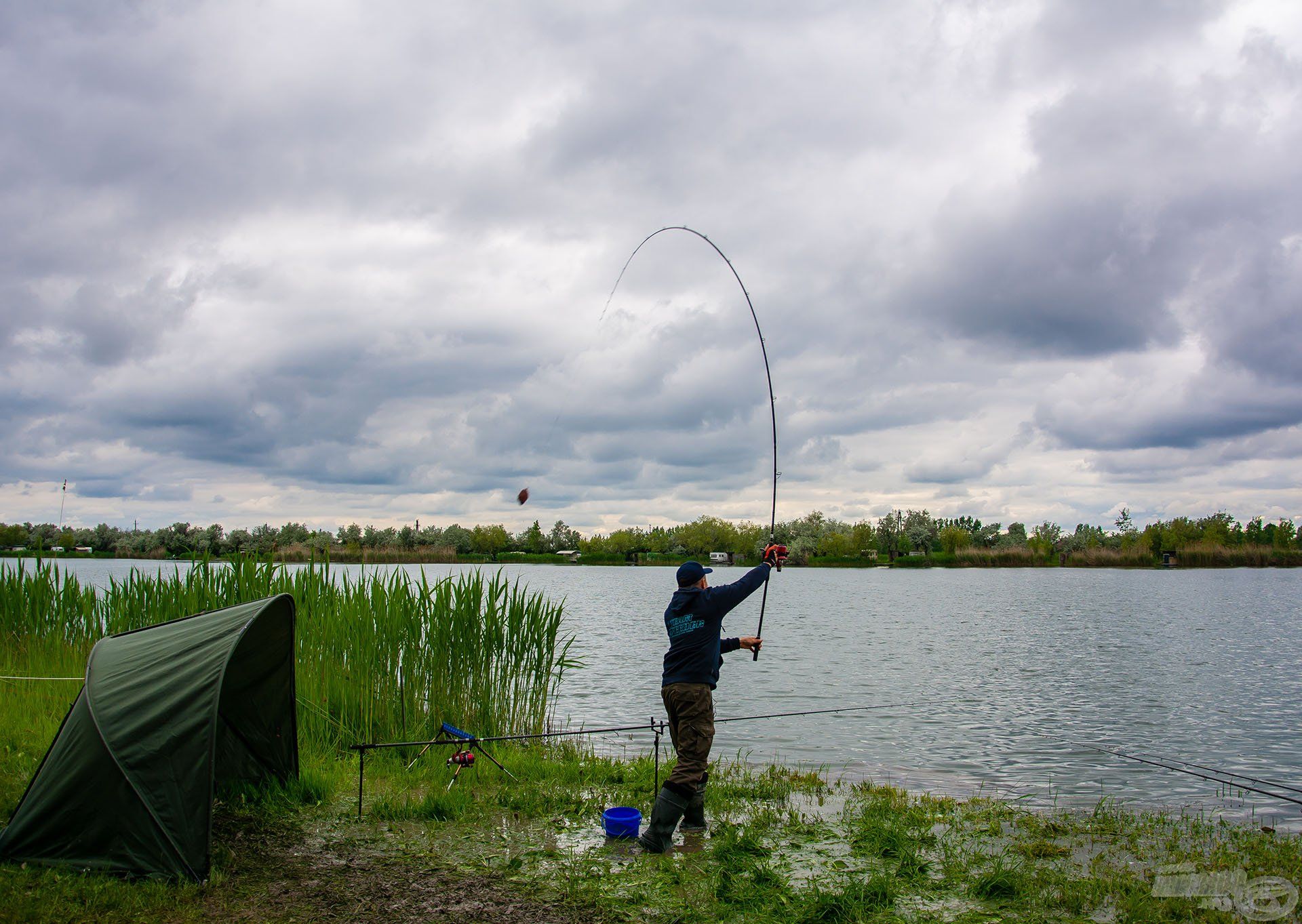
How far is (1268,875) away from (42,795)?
8.67 m

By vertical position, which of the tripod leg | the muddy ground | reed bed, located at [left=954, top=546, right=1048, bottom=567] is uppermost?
the muddy ground

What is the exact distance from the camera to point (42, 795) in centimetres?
547

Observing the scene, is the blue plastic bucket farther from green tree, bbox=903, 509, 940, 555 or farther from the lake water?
green tree, bbox=903, 509, 940, 555

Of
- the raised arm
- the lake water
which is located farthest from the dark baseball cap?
the lake water

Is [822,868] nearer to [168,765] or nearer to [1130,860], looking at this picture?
[1130,860]

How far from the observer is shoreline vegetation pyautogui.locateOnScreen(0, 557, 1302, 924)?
529cm

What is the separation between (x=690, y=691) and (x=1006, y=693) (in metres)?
14.5

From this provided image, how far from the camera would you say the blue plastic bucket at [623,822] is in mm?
6832

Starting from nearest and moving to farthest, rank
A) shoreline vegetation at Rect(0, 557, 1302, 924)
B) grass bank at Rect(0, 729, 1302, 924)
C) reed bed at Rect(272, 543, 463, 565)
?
grass bank at Rect(0, 729, 1302, 924) < shoreline vegetation at Rect(0, 557, 1302, 924) < reed bed at Rect(272, 543, 463, 565)

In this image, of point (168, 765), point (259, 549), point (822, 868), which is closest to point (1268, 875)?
point (822, 868)

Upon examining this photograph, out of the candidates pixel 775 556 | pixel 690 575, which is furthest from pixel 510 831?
pixel 775 556

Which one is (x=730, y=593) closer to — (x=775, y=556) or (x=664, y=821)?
(x=775, y=556)

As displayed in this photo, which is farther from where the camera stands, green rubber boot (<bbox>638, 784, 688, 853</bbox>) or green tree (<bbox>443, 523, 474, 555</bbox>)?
green tree (<bbox>443, 523, 474, 555</bbox>)

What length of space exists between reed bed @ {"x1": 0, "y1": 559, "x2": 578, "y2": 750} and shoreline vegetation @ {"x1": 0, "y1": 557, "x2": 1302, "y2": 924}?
0.03m
